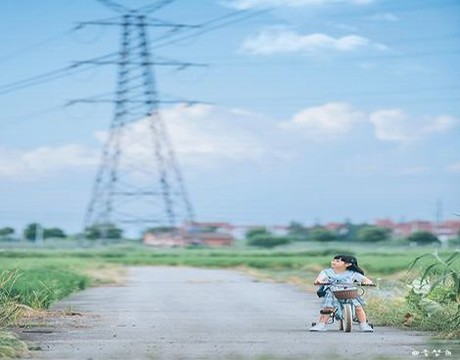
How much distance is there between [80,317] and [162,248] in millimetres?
12540

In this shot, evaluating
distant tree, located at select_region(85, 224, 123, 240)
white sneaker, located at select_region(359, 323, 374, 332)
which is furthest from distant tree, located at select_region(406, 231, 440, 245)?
white sneaker, located at select_region(359, 323, 374, 332)

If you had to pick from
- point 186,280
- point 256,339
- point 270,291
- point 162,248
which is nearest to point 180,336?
point 256,339

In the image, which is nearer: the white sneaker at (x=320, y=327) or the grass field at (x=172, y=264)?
the white sneaker at (x=320, y=327)

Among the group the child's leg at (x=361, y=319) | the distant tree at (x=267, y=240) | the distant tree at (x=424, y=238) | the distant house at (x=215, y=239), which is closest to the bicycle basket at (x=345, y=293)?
the child's leg at (x=361, y=319)

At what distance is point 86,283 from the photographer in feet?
64.4

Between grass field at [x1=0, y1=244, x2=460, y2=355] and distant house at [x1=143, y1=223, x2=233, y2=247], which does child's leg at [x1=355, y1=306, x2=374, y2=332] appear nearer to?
grass field at [x1=0, y1=244, x2=460, y2=355]

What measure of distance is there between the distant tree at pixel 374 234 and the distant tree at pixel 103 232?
14.2ft

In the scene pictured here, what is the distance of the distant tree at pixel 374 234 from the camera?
21.4 meters

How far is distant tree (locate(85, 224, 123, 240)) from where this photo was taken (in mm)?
21859

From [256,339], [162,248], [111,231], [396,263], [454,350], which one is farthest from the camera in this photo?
[396,263]

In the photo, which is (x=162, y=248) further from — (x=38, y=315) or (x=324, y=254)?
(x=38, y=315)

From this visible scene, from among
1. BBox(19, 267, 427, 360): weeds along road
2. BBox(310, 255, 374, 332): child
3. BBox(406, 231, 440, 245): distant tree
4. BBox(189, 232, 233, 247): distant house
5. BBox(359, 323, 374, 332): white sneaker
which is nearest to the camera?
BBox(19, 267, 427, 360): weeds along road

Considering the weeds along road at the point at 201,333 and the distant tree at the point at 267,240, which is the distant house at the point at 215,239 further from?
the weeds along road at the point at 201,333

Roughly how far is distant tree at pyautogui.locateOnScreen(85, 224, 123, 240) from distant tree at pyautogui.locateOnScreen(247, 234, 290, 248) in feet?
8.12
